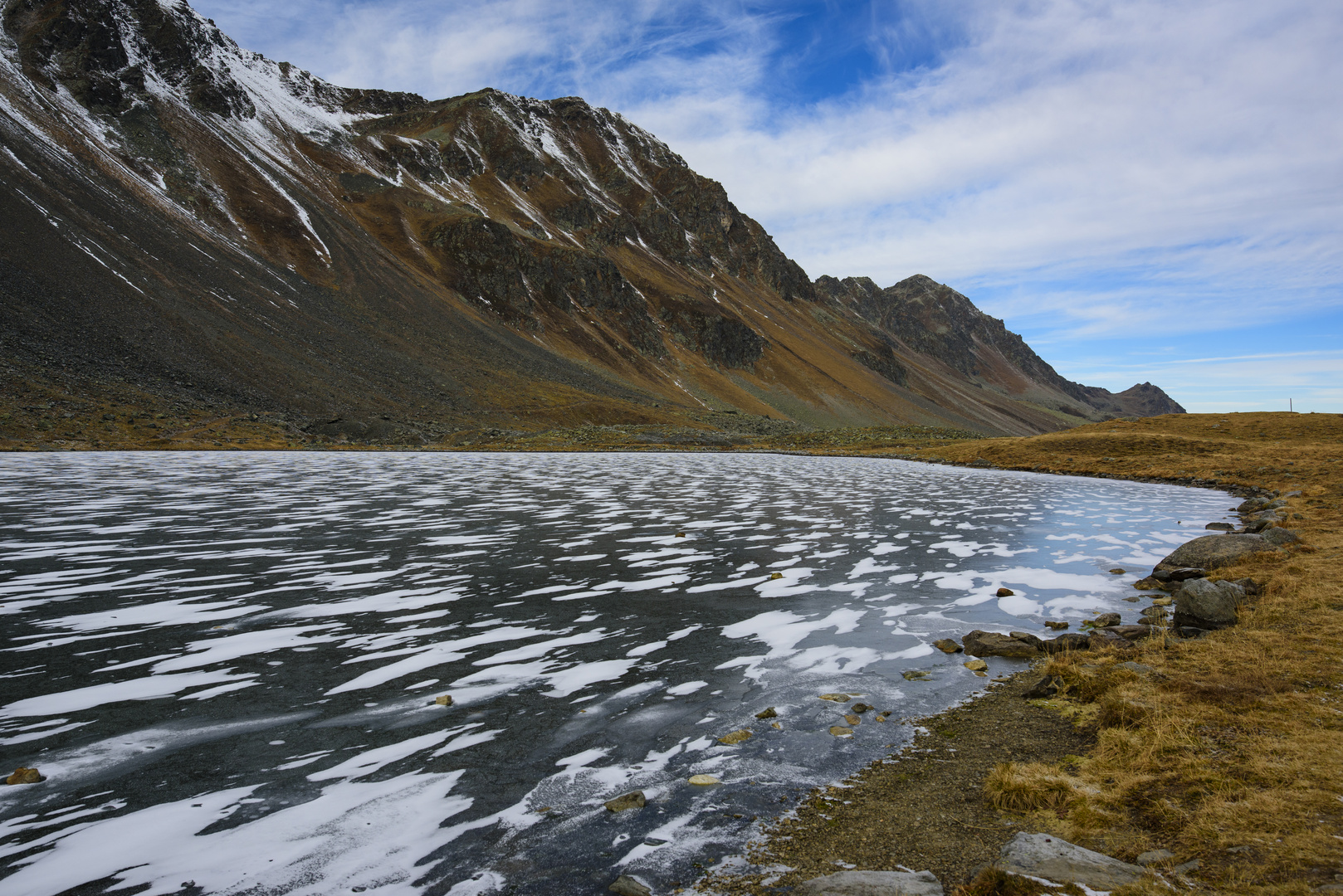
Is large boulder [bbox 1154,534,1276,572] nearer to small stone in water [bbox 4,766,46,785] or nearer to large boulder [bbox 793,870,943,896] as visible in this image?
large boulder [bbox 793,870,943,896]

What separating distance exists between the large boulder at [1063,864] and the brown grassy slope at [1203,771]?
166 millimetres

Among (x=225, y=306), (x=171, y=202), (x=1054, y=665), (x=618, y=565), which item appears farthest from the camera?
(x=171, y=202)

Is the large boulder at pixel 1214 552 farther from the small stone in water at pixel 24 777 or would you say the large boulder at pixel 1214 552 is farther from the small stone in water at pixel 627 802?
the small stone in water at pixel 24 777

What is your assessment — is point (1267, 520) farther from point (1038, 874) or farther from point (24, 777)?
point (24, 777)

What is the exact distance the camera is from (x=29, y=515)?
1587 centimetres

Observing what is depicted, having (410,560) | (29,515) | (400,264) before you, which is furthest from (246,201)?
(410,560)

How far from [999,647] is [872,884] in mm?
5202

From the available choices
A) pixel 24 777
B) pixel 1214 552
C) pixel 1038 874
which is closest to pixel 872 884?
pixel 1038 874

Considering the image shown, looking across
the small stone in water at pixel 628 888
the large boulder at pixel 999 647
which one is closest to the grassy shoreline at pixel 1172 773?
the small stone in water at pixel 628 888

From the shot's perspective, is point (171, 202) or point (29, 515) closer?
point (29, 515)

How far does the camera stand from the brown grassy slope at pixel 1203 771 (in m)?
3.77

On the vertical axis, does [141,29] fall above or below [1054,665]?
above

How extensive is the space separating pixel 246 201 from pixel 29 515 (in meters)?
99.5

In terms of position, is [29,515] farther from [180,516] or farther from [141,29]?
[141,29]
